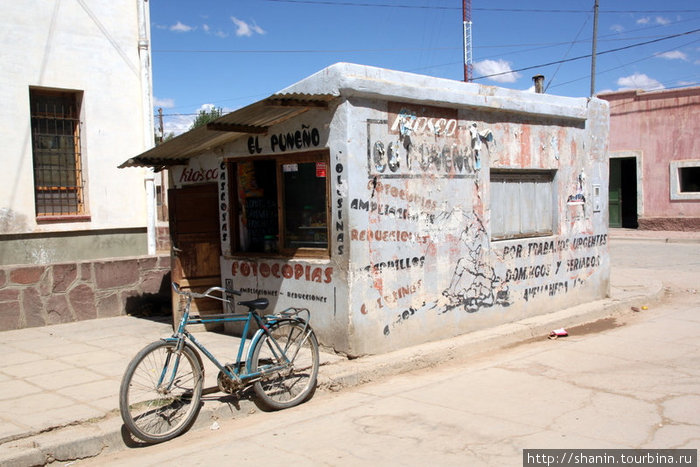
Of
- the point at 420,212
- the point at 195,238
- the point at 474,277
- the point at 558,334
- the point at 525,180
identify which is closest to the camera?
the point at 420,212

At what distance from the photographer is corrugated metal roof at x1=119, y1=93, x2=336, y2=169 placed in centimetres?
669

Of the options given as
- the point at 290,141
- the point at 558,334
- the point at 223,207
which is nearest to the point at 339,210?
the point at 290,141

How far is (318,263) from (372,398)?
1827mm

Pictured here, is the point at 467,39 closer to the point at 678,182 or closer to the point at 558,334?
the point at 678,182

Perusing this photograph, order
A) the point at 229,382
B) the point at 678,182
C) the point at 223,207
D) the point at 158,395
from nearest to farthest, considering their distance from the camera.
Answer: the point at 158,395
the point at 229,382
the point at 223,207
the point at 678,182

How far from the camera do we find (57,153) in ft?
34.9

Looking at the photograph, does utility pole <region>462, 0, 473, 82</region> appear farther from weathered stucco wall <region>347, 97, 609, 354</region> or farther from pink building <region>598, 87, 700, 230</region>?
weathered stucco wall <region>347, 97, 609, 354</region>

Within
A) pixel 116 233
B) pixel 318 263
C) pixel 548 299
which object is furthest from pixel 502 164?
pixel 116 233

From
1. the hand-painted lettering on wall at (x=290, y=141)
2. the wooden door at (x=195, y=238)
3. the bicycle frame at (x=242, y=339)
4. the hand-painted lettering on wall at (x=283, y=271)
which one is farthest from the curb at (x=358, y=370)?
the wooden door at (x=195, y=238)

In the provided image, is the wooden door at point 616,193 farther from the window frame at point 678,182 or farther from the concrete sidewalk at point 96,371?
the concrete sidewalk at point 96,371

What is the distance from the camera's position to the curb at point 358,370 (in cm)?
478

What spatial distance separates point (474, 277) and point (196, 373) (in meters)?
4.34

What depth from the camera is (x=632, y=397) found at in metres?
5.78

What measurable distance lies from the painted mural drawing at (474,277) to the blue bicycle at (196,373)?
2.63 meters
